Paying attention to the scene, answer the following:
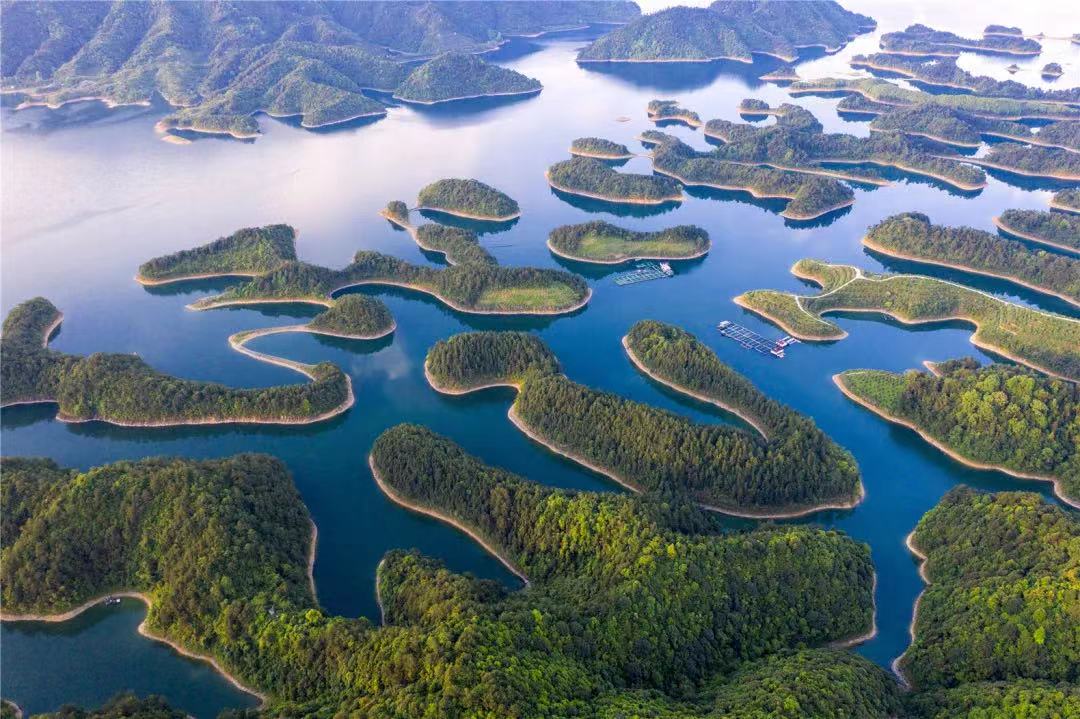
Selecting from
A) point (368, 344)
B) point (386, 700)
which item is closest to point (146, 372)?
point (368, 344)

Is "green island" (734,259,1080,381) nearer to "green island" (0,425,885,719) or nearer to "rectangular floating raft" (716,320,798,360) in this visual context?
"rectangular floating raft" (716,320,798,360)

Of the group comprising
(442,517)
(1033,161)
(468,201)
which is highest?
(1033,161)

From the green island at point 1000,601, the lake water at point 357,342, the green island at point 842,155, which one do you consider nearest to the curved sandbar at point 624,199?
the lake water at point 357,342

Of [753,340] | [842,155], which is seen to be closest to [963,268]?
[753,340]

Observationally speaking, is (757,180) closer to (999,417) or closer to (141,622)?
(999,417)

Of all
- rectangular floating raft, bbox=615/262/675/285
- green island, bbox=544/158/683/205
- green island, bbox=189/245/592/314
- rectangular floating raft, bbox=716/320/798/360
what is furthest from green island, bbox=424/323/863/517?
green island, bbox=544/158/683/205

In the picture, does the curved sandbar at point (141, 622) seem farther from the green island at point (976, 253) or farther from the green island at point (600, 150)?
the green island at point (600, 150)

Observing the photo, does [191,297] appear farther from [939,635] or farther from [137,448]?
[939,635]
